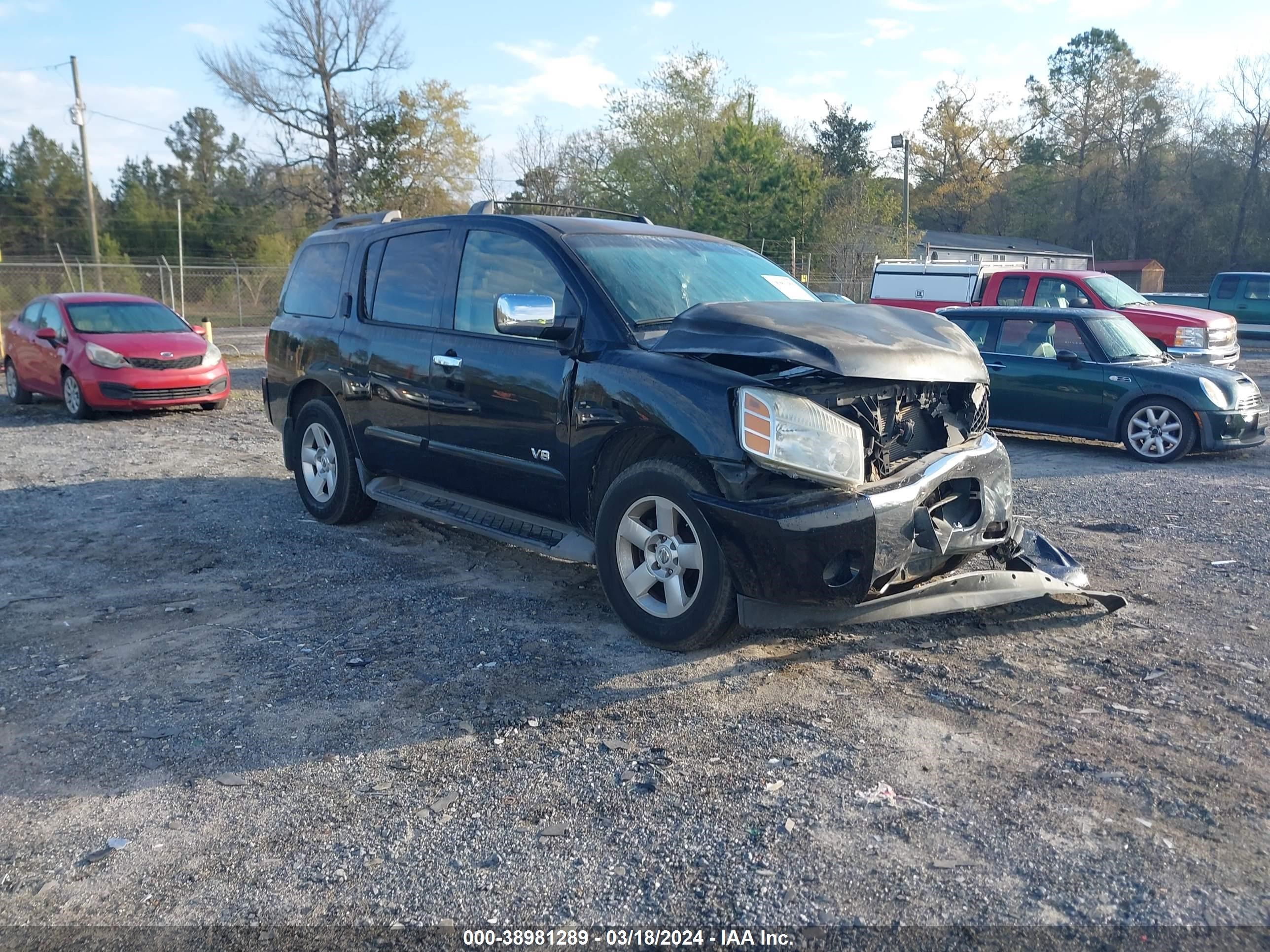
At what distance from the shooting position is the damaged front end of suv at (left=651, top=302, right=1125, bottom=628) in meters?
3.99

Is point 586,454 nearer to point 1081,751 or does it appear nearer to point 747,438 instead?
point 747,438

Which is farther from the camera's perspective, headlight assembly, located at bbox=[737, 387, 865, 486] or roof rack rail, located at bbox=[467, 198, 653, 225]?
roof rack rail, located at bbox=[467, 198, 653, 225]

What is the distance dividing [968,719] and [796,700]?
25.4 inches

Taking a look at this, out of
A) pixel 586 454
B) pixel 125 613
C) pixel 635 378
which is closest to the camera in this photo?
pixel 635 378

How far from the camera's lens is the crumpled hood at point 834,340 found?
4086 mm

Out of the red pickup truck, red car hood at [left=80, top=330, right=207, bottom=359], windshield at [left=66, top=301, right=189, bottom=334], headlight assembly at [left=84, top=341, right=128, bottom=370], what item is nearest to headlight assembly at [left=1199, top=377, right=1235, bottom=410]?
the red pickup truck

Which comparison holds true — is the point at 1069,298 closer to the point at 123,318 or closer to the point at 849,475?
the point at 849,475

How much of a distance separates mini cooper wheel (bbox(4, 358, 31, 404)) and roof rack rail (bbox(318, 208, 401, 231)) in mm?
9004

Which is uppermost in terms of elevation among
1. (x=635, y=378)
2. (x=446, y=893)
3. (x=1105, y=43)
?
(x=1105, y=43)

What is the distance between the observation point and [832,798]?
10.6 feet

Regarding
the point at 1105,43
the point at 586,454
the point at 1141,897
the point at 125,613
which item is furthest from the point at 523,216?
the point at 1105,43

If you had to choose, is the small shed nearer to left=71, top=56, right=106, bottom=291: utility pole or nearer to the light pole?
the light pole

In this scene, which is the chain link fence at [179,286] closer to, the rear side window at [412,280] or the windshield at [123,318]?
the windshield at [123,318]

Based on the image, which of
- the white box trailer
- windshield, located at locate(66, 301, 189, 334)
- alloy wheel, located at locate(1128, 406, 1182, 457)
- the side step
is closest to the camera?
the side step
